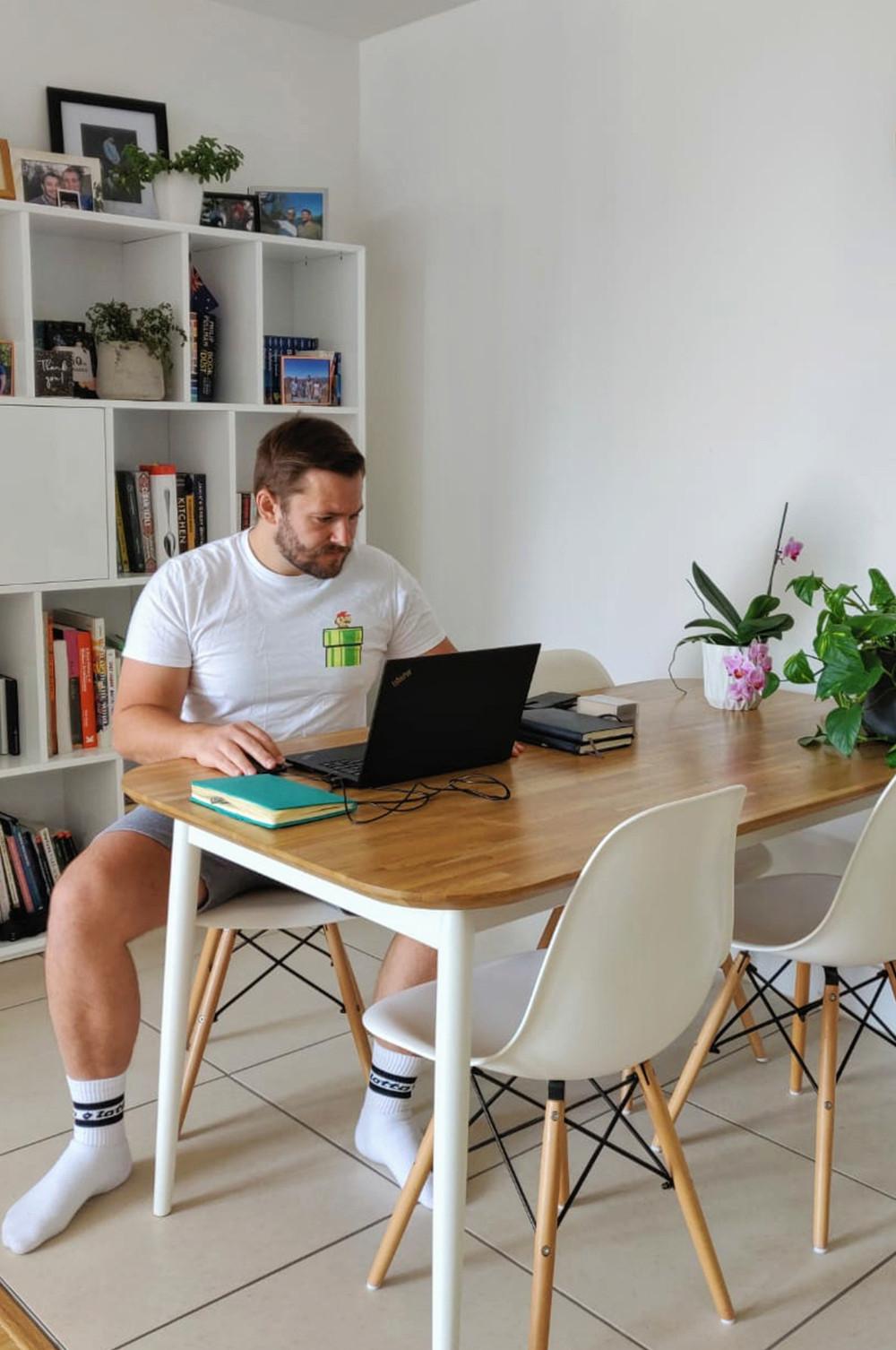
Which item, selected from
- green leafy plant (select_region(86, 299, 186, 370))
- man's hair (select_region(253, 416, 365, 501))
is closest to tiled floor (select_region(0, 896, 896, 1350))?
man's hair (select_region(253, 416, 365, 501))

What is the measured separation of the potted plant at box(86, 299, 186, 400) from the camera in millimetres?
3385

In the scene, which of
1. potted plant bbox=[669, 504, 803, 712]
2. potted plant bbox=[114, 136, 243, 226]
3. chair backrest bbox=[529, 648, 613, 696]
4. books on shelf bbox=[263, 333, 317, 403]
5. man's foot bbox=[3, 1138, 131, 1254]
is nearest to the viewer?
man's foot bbox=[3, 1138, 131, 1254]

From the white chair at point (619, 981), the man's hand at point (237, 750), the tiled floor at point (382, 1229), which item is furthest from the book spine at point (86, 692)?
the white chair at point (619, 981)

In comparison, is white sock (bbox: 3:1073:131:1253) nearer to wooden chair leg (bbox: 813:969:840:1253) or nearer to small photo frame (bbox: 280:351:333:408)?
wooden chair leg (bbox: 813:969:840:1253)

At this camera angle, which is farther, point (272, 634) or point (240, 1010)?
point (240, 1010)

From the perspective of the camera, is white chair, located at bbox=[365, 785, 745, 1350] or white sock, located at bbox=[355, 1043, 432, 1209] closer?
white chair, located at bbox=[365, 785, 745, 1350]

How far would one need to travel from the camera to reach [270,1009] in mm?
3061

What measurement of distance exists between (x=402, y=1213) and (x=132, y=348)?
2.28 metres

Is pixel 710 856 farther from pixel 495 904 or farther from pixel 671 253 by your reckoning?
pixel 671 253

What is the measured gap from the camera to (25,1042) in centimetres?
288

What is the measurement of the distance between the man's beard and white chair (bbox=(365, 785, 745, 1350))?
3.09 ft

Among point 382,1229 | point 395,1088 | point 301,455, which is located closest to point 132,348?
point 301,455

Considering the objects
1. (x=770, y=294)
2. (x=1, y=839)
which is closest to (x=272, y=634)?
(x=1, y=839)

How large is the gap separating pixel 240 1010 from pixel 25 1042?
474 mm
